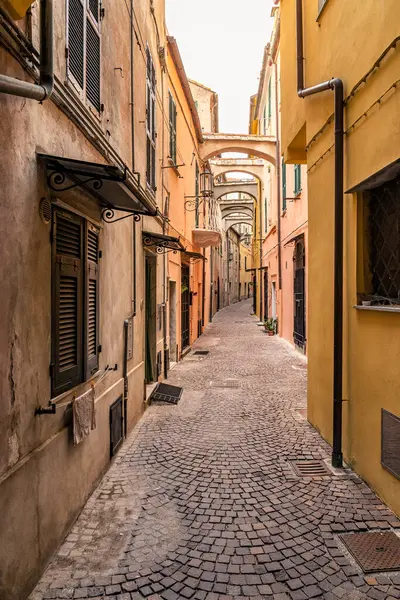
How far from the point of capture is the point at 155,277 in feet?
26.5

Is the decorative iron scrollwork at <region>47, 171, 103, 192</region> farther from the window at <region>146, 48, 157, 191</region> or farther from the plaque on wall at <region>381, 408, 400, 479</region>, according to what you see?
the window at <region>146, 48, 157, 191</region>

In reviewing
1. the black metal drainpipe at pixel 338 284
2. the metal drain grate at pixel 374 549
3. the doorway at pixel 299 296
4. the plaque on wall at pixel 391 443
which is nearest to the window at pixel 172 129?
the doorway at pixel 299 296

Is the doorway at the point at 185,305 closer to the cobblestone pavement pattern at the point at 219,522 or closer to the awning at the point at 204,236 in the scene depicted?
the awning at the point at 204,236

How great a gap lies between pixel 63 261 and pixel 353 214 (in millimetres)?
3091

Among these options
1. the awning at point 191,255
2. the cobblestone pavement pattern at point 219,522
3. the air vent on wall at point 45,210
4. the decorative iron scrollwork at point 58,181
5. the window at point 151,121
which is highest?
the window at point 151,121

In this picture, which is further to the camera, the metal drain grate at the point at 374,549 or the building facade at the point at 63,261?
the metal drain grate at the point at 374,549

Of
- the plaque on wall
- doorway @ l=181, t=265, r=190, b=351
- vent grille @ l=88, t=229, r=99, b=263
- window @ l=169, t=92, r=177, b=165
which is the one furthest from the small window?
doorway @ l=181, t=265, r=190, b=351

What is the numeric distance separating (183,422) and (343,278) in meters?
3.27

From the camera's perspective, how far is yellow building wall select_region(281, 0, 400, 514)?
11.5 ft

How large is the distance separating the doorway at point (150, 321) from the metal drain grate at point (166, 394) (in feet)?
1.02

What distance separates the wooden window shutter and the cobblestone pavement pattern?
3.98 metres

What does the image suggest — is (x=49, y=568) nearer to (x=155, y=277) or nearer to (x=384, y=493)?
(x=384, y=493)

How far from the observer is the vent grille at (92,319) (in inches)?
154

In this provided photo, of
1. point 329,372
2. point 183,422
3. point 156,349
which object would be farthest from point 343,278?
point 156,349
